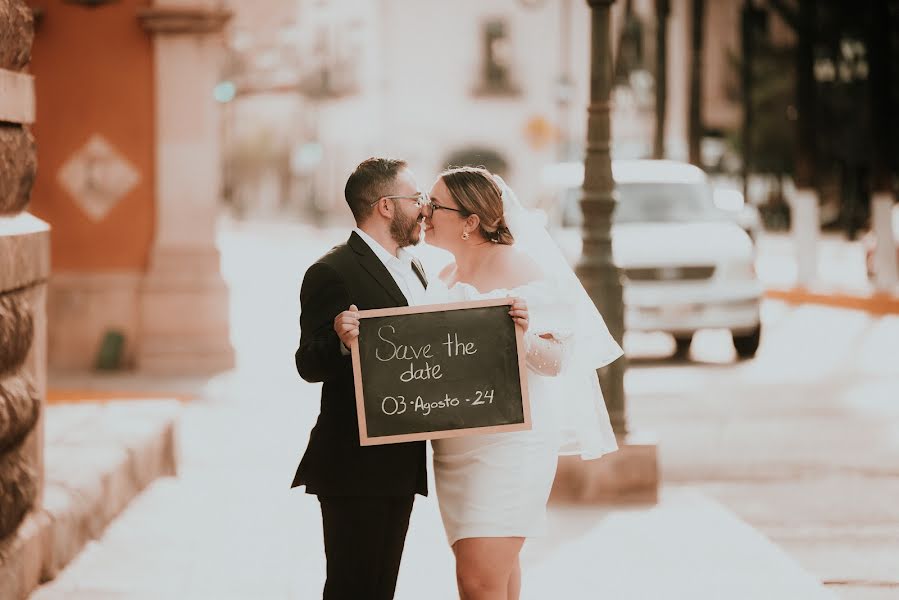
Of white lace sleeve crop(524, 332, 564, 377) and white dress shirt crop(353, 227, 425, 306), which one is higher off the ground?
white dress shirt crop(353, 227, 425, 306)

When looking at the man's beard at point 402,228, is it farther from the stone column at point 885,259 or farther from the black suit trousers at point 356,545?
the stone column at point 885,259

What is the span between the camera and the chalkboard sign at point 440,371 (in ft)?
14.7

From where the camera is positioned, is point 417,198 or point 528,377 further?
point 528,377

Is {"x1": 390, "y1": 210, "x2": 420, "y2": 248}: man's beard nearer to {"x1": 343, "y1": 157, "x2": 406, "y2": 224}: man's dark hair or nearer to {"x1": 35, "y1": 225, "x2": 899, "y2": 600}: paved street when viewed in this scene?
{"x1": 343, "y1": 157, "x2": 406, "y2": 224}: man's dark hair

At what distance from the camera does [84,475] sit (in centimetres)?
721

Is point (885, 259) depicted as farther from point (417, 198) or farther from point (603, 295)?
point (417, 198)

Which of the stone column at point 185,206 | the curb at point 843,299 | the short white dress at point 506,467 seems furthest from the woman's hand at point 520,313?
the curb at point 843,299

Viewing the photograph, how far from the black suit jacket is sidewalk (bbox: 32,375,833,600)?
1.99 metres

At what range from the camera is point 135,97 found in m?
14.9

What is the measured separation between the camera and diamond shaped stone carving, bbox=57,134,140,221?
14.8 meters

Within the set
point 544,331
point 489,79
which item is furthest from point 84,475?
point 489,79

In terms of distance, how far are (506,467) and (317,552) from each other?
2.79 metres

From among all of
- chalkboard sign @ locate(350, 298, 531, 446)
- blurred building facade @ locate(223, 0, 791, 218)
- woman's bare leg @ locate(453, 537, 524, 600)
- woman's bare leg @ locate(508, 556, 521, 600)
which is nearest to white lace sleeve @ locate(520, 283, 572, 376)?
chalkboard sign @ locate(350, 298, 531, 446)

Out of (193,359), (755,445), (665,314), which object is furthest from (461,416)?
(665,314)
